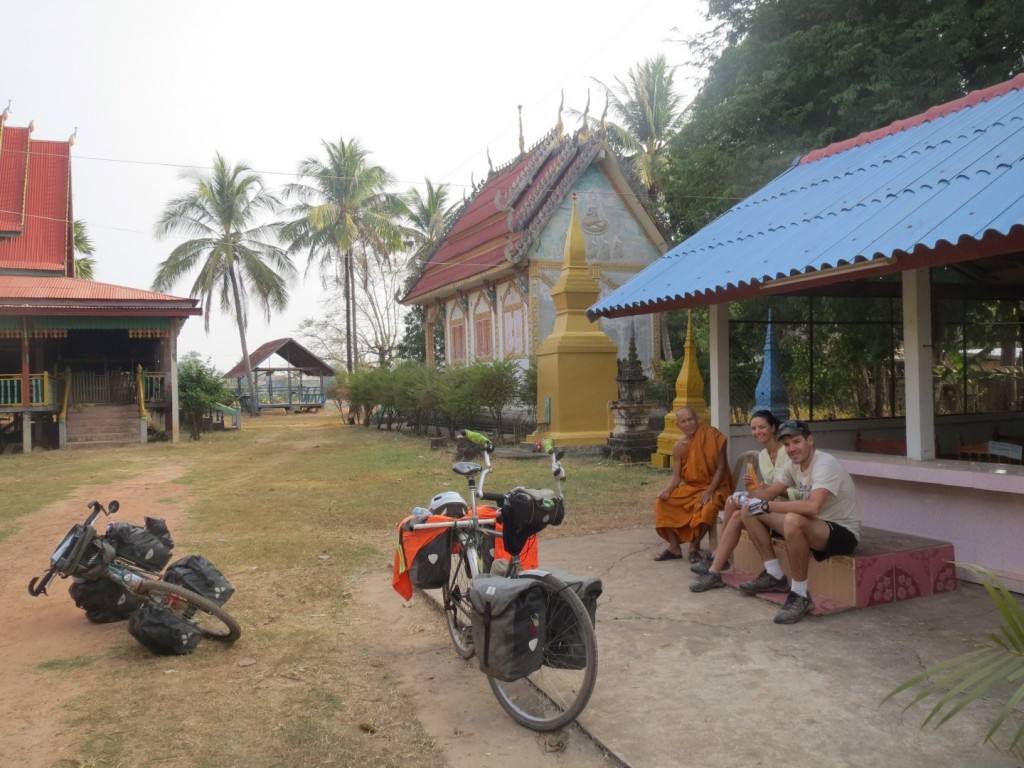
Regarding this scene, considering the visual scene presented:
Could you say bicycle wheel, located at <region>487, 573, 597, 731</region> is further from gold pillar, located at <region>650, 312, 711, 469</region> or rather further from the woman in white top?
gold pillar, located at <region>650, 312, 711, 469</region>

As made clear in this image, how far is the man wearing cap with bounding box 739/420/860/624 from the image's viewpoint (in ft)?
14.1

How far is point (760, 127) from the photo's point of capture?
13031 millimetres

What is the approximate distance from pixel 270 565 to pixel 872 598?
4339mm

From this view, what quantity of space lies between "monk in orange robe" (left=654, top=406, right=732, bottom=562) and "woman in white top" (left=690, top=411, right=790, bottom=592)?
46cm

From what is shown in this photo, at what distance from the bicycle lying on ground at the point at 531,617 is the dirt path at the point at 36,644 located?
1739 millimetres

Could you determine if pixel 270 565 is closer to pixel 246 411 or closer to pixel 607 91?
pixel 607 91

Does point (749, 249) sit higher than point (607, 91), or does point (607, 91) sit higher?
point (607, 91)

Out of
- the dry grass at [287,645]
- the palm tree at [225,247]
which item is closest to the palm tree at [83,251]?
the palm tree at [225,247]

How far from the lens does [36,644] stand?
15.0 ft

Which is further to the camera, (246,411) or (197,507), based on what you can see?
(246,411)

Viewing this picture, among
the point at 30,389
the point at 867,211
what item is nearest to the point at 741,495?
the point at 867,211

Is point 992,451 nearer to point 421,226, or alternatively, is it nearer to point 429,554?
point 429,554

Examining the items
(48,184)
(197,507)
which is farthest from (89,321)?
(197,507)

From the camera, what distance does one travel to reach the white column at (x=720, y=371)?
7.22 m
